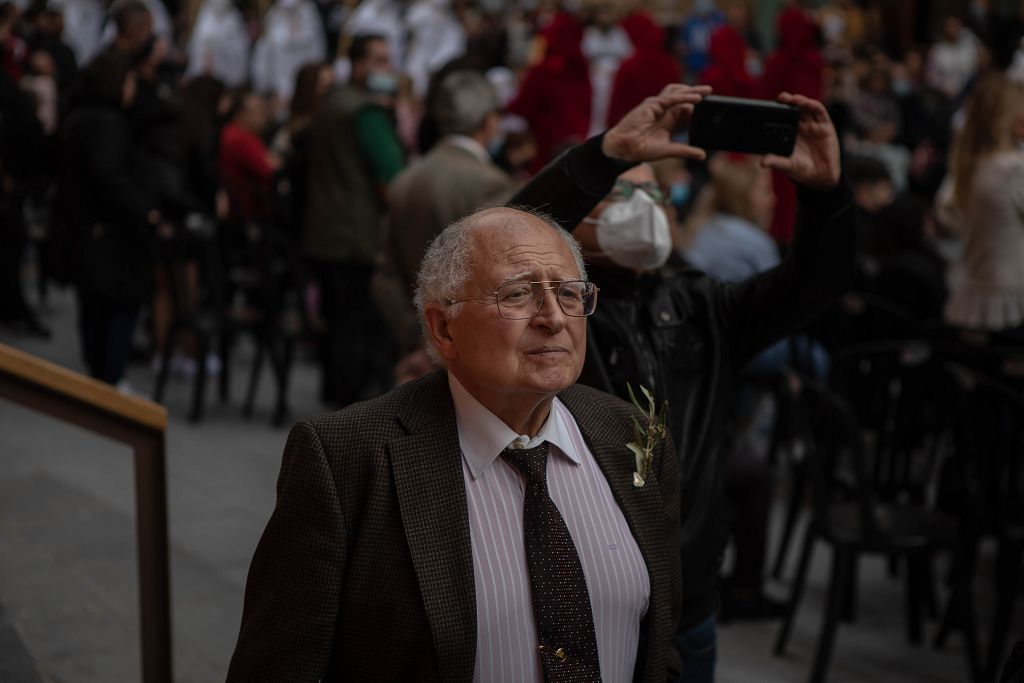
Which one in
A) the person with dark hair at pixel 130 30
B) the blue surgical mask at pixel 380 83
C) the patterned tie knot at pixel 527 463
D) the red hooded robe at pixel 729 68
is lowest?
the patterned tie knot at pixel 527 463

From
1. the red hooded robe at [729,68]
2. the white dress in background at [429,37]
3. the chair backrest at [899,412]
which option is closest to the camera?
the chair backrest at [899,412]

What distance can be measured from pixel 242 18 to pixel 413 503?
654 inches

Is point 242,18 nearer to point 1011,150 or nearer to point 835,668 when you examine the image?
point 1011,150

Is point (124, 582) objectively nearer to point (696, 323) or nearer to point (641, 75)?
point (696, 323)

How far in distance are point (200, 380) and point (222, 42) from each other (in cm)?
1075

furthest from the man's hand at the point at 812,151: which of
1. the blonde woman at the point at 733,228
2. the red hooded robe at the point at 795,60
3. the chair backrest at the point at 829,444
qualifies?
the red hooded robe at the point at 795,60

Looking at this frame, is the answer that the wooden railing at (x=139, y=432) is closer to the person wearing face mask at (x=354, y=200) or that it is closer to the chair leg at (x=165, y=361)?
the person wearing face mask at (x=354, y=200)

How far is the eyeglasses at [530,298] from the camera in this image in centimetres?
203

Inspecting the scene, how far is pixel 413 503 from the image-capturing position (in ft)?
6.47

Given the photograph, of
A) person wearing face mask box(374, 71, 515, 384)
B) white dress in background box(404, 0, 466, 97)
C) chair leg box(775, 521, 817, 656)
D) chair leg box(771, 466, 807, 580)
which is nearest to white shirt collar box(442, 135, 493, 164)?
person wearing face mask box(374, 71, 515, 384)

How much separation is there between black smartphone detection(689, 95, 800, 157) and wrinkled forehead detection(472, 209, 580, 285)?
1.95ft

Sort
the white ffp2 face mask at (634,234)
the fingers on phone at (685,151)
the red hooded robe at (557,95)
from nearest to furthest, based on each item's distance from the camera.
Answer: the fingers on phone at (685,151) → the white ffp2 face mask at (634,234) → the red hooded robe at (557,95)

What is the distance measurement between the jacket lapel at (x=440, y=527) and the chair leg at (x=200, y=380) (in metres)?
5.38

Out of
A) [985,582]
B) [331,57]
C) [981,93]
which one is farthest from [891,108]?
[985,582]
